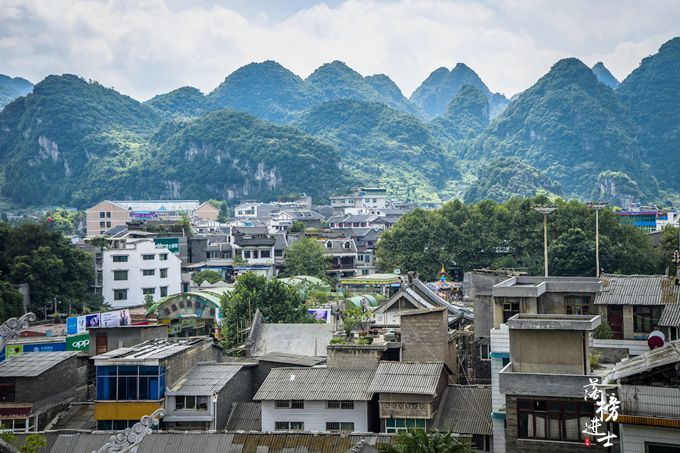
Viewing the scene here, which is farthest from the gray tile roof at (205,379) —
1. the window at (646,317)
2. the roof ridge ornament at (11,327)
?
the window at (646,317)

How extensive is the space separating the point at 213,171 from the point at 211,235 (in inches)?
3327

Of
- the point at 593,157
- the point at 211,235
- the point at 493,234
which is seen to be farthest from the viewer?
the point at 593,157

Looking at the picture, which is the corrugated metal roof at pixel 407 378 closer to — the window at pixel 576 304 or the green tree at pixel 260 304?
the window at pixel 576 304

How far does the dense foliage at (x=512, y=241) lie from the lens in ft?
180

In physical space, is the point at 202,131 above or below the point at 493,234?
above

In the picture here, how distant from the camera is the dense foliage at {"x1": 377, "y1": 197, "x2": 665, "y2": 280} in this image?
180 feet

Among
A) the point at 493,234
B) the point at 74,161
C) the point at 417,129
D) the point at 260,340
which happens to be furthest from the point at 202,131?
the point at 260,340

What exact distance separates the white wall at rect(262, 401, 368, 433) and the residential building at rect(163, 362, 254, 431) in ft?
4.71

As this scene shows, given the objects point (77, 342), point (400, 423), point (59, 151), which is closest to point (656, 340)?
point (400, 423)

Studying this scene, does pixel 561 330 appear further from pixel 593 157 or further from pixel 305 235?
pixel 593 157

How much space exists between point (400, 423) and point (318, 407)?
2106 millimetres

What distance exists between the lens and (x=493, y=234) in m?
63.7

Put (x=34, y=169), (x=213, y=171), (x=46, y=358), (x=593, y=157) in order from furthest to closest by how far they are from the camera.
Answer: (x=593, y=157) < (x=34, y=169) < (x=213, y=171) < (x=46, y=358)

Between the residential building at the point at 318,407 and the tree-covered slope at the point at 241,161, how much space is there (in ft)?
412
